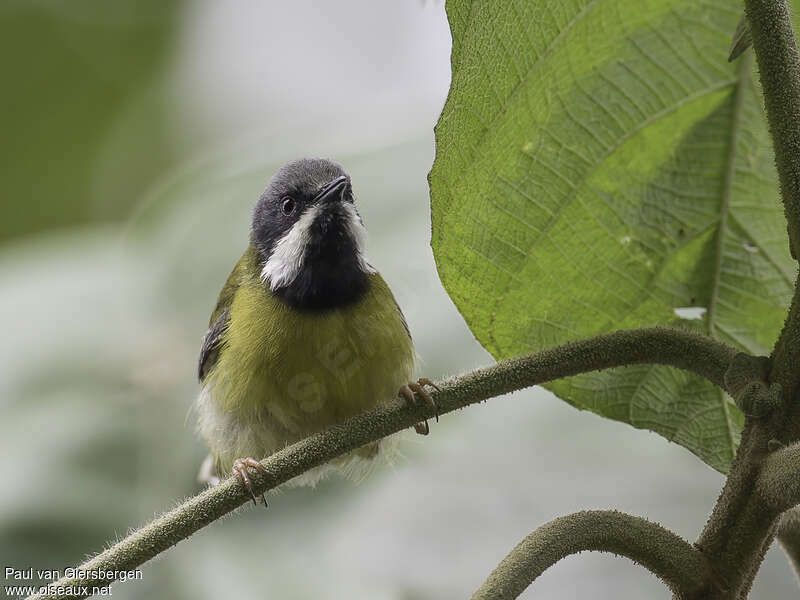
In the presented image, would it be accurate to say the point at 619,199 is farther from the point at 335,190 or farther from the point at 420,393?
the point at 335,190

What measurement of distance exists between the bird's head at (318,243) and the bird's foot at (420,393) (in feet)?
0.91

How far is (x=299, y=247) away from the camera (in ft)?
7.12

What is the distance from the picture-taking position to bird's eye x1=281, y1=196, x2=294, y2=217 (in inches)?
89.0

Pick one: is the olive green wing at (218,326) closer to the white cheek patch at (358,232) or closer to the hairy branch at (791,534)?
the white cheek patch at (358,232)

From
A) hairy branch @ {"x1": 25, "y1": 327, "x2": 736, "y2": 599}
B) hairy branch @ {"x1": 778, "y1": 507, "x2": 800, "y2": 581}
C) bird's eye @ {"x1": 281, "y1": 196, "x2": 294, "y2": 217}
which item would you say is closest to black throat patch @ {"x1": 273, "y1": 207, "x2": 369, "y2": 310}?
bird's eye @ {"x1": 281, "y1": 196, "x2": 294, "y2": 217}

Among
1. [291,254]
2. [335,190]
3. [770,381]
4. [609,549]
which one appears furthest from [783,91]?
[291,254]

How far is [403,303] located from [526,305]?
1.05 metres

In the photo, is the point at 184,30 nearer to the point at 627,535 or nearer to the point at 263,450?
the point at 263,450

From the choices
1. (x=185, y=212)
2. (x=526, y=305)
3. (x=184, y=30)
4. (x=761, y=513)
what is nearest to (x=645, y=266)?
(x=526, y=305)

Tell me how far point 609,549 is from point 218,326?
1418 mm

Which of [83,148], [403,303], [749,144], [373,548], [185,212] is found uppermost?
[83,148]

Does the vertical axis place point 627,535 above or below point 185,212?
below

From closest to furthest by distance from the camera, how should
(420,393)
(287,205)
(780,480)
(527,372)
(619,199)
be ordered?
(780,480) → (527,372) → (420,393) → (619,199) → (287,205)

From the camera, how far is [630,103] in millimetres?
1638
